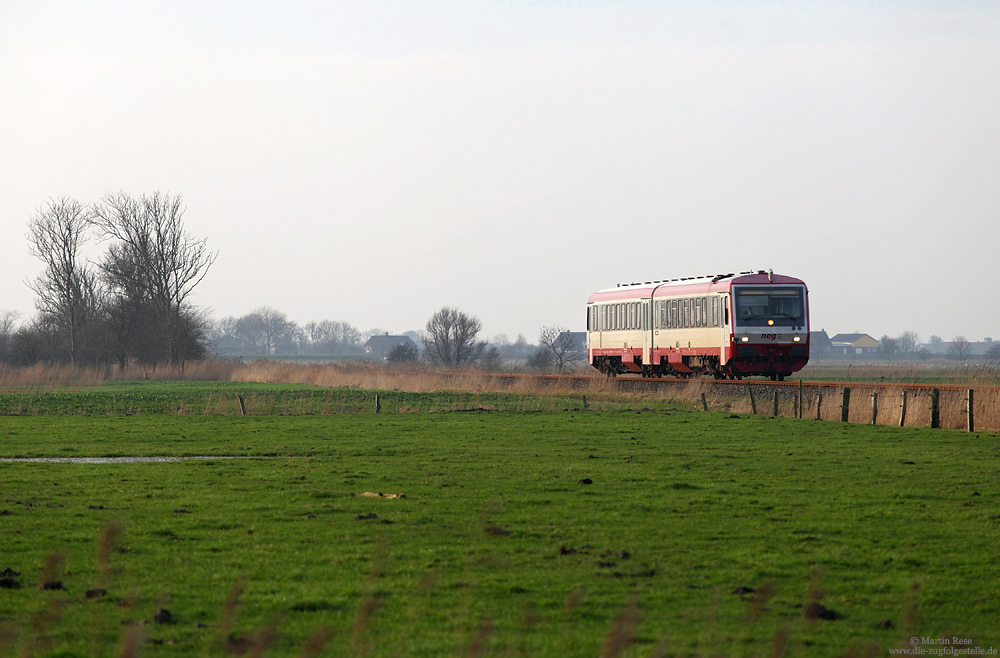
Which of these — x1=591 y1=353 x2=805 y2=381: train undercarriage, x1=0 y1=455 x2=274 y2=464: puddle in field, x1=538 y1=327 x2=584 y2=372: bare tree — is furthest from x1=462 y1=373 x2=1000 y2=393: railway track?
x1=538 y1=327 x2=584 y2=372: bare tree

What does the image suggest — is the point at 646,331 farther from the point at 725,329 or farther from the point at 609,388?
the point at 725,329

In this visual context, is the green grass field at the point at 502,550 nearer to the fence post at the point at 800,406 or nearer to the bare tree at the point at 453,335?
the fence post at the point at 800,406

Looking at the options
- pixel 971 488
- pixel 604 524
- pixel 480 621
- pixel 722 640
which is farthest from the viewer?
pixel 971 488

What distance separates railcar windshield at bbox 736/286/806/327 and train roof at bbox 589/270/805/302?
1.09 ft

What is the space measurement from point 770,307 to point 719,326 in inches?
73.6

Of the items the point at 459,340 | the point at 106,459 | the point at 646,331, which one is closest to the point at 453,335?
the point at 459,340

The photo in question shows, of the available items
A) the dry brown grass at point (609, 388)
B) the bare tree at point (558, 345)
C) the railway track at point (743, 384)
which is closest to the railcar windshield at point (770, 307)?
the railway track at point (743, 384)

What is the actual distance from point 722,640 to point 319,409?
94.1 feet

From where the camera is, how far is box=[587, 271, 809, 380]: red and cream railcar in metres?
38.0

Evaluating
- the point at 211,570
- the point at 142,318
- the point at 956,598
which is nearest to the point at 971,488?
the point at 956,598

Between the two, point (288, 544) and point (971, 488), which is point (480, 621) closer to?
point (288, 544)

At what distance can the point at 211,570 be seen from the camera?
9422 millimetres

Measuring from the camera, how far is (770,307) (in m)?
38.3

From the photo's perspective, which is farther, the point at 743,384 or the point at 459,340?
the point at 459,340
